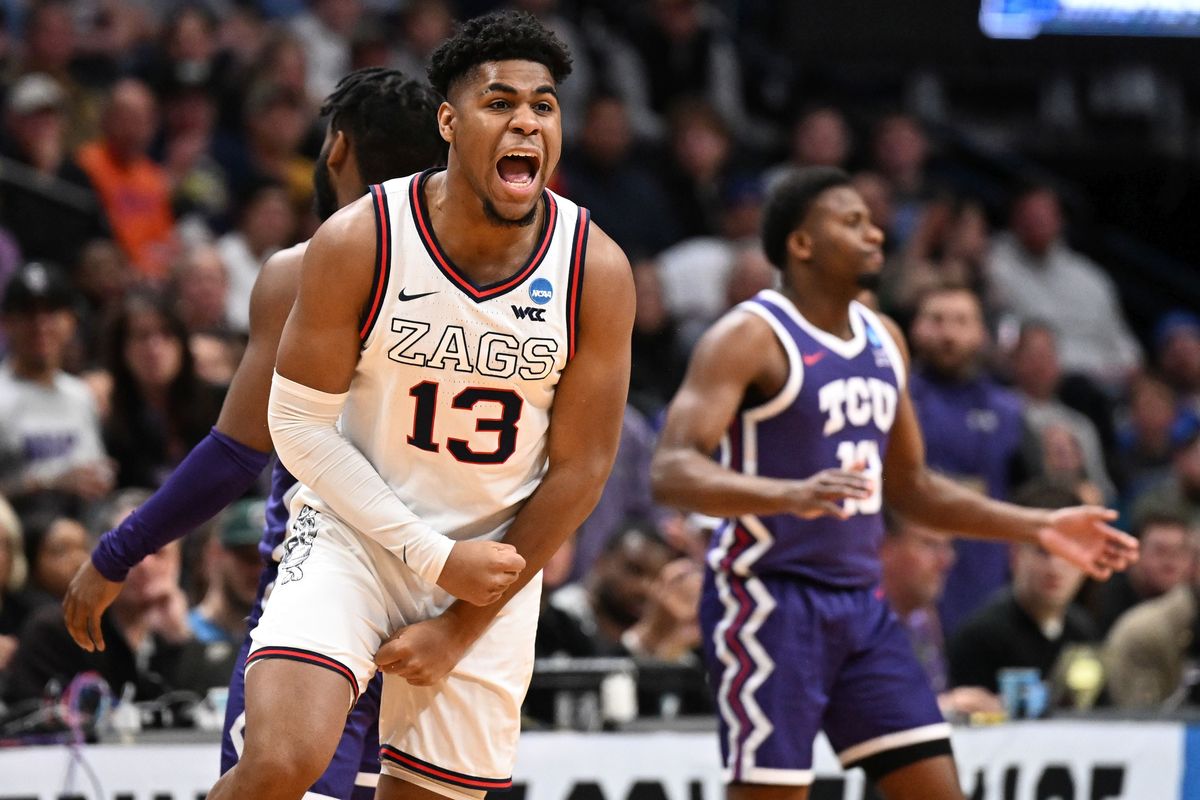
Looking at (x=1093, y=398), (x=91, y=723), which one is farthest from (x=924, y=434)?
(x=91, y=723)

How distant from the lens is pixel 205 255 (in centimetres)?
942

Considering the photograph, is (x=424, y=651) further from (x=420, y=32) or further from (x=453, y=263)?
(x=420, y=32)

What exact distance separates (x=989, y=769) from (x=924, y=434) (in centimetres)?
320

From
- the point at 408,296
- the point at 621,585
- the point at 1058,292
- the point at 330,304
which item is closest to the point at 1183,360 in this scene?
the point at 1058,292

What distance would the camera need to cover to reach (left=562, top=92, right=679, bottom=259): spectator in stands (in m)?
12.2

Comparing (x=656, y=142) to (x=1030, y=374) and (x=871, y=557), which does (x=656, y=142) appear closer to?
(x=1030, y=374)

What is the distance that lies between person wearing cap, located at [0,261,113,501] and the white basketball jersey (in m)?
4.34

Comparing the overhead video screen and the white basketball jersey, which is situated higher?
the overhead video screen

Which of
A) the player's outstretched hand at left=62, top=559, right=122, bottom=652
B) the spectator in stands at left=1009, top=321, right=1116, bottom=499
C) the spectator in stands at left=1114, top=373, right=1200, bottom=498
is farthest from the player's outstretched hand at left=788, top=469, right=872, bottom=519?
the spectator in stands at left=1114, top=373, right=1200, bottom=498

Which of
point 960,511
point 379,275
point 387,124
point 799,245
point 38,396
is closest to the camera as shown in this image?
point 379,275

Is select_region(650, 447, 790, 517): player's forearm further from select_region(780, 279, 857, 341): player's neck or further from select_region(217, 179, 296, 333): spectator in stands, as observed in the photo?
select_region(217, 179, 296, 333): spectator in stands

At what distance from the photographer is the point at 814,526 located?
18.4 ft

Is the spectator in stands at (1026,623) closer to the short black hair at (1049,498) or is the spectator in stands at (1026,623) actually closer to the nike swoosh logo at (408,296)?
the short black hair at (1049,498)

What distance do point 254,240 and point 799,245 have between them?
4.92 metres
